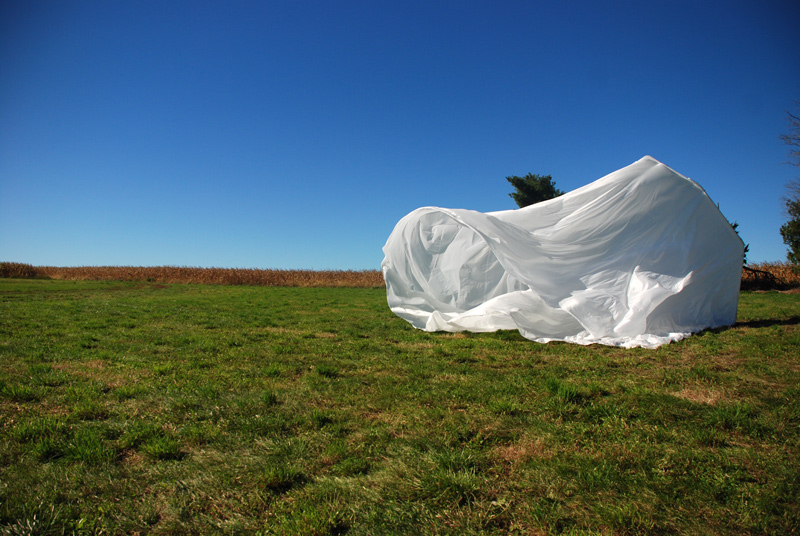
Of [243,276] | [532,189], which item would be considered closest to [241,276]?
[243,276]

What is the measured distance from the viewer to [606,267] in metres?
7.51

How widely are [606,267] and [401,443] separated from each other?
606cm

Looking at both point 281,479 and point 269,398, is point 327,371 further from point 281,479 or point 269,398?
point 281,479

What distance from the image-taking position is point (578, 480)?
7.95ft

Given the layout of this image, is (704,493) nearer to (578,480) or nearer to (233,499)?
(578,480)

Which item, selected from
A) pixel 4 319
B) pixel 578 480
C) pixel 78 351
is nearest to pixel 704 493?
pixel 578 480

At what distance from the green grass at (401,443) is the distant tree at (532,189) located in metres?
23.5

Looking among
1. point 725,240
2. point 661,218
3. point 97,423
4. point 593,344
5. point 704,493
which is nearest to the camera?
point 704,493

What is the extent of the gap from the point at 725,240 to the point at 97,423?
1100 centimetres

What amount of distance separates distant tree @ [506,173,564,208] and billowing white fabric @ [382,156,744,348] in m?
19.9

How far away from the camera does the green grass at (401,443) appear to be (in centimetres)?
213

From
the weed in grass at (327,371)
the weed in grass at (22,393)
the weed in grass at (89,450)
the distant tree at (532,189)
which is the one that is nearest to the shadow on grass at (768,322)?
the weed in grass at (327,371)

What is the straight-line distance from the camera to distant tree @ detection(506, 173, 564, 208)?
2814 cm

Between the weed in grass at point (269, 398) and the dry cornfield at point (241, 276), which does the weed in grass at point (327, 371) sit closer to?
the weed in grass at point (269, 398)
